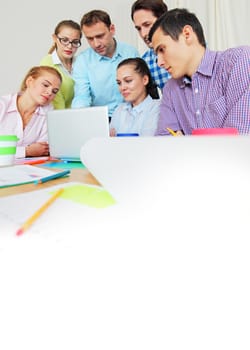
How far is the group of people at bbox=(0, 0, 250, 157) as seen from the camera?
3.79 ft

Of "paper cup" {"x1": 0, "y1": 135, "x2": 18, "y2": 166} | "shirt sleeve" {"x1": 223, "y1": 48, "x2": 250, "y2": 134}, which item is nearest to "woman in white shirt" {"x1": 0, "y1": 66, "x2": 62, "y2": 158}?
"paper cup" {"x1": 0, "y1": 135, "x2": 18, "y2": 166}

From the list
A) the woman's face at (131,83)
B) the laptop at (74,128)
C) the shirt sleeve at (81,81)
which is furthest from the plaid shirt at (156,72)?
the laptop at (74,128)

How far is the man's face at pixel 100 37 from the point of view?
1798 millimetres

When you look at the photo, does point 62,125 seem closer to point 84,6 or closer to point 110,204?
point 110,204

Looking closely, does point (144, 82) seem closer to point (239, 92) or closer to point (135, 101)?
point (135, 101)

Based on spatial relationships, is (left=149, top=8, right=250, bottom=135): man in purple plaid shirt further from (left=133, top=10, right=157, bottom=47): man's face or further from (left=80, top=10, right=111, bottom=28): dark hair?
(left=80, top=10, right=111, bottom=28): dark hair

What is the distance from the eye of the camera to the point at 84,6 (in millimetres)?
2650

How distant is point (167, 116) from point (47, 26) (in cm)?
183

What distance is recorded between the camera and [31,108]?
5.16 feet

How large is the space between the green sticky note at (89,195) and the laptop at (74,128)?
1.37 feet

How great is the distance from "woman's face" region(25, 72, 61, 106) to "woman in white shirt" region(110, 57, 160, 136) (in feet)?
1.01

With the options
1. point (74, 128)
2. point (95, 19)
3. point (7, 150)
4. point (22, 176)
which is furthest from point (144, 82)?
point (22, 176)

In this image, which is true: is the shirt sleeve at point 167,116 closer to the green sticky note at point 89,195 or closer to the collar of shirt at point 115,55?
the collar of shirt at point 115,55

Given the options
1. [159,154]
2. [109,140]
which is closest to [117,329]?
[159,154]
